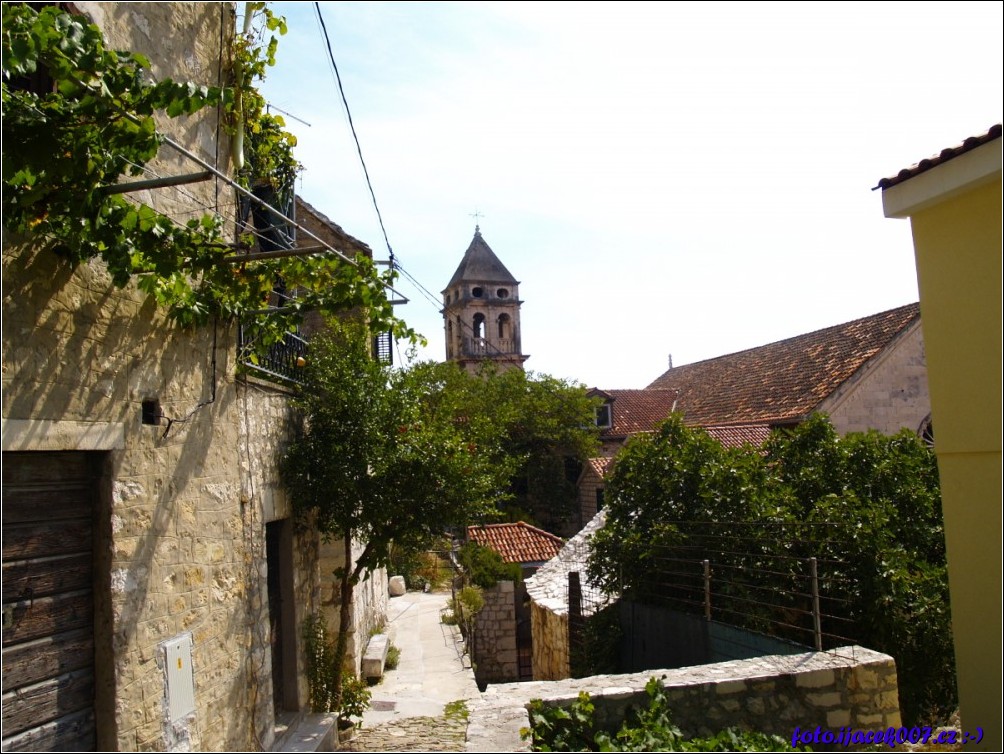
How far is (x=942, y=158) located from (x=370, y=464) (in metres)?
5.65

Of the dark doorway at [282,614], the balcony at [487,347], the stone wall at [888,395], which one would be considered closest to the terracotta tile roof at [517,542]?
the stone wall at [888,395]

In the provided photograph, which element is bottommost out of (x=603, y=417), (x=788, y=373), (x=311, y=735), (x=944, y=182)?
(x=311, y=735)

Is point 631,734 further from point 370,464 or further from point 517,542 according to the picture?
point 517,542

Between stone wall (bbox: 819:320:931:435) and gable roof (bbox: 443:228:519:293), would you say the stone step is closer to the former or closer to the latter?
stone wall (bbox: 819:320:931:435)

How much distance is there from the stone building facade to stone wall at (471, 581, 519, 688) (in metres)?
10.9

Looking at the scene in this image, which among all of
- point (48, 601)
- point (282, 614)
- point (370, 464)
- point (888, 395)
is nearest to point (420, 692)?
point (282, 614)

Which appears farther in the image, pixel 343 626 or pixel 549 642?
pixel 549 642

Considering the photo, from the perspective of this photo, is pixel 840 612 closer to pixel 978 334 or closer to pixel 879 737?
pixel 879 737

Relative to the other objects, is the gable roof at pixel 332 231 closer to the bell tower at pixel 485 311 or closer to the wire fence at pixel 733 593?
the wire fence at pixel 733 593

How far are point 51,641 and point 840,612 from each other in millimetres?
7364

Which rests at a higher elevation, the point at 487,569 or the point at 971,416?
the point at 971,416

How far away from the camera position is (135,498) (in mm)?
5023

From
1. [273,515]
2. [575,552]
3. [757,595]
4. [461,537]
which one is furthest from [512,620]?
[273,515]

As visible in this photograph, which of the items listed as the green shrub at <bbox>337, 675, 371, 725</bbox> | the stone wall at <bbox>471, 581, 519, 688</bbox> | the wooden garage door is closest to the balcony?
the stone wall at <bbox>471, 581, 519, 688</bbox>
